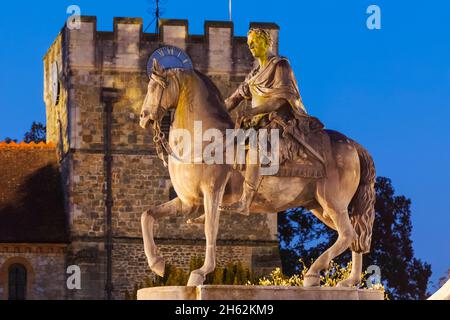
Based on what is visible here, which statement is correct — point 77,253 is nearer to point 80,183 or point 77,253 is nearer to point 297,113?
point 80,183

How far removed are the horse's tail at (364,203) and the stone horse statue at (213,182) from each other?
→ 0.15 m

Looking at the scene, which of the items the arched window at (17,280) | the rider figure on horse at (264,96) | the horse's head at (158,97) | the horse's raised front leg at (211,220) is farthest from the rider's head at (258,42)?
the arched window at (17,280)

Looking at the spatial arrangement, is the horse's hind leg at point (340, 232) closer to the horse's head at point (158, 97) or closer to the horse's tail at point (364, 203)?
the horse's tail at point (364, 203)

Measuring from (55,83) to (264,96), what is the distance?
35029 millimetres

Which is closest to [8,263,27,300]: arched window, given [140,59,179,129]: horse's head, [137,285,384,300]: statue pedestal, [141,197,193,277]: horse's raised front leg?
[141,197,193,277]: horse's raised front leg

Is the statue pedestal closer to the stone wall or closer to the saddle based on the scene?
the saddle

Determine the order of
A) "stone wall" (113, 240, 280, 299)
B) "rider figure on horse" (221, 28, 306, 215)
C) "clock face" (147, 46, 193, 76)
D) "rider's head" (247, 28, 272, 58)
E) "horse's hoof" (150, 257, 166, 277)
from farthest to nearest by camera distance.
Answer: "clock face" (147, 46, 193, 76)
"stone wall" (113, 240, 280, 299)
"rider's head" (247, 28, 272, 58)
"horse's hoof" (150, 257, 166, 277)
"rider figure on horse" (221, 28, 306, 215)

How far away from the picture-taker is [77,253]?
51656 mm

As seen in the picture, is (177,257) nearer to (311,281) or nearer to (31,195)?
(31,195)

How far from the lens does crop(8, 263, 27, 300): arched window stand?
51.7 meters

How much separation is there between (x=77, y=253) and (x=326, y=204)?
31.0 meters

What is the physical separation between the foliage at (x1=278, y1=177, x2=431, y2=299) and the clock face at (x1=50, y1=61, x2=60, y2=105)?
1187 cm

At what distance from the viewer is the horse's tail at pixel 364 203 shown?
21844 millimetres
